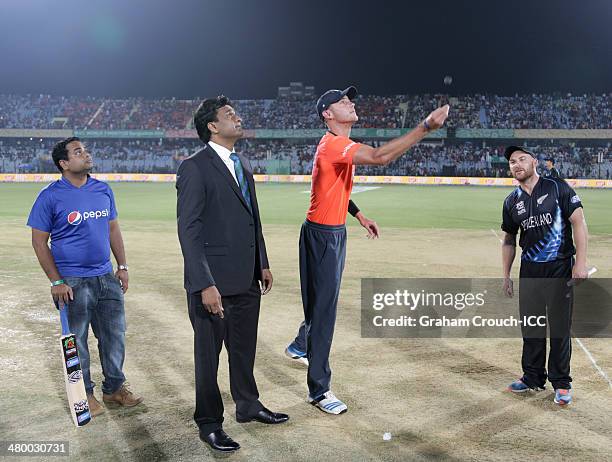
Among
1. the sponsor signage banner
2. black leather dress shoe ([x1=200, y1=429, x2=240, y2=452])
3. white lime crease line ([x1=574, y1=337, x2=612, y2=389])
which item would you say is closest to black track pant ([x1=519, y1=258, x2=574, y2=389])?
white lime crease line ([x1=574, y1=337, x2=612, y2=389])

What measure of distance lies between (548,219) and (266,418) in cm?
288

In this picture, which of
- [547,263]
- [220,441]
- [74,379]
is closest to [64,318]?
[74,379]

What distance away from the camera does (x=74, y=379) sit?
5.02 metres

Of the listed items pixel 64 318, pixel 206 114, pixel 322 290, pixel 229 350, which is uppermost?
pixel 206 114

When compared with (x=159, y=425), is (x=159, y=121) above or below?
above

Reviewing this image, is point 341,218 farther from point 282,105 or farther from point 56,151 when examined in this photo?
point 282,105

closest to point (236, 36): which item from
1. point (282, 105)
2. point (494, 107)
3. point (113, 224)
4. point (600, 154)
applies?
point (282, 105)

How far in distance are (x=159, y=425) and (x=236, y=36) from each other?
70714 mm

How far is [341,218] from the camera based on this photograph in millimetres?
5543

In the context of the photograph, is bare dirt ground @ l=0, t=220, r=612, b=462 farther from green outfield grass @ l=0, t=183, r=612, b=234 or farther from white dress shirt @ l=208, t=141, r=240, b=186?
green outfield grass @ l=0, t=183, r=612, b=234

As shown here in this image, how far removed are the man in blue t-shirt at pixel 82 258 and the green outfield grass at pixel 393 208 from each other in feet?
47.4

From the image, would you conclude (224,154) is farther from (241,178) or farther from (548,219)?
(548,219)

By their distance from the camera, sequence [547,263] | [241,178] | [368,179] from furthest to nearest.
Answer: [368,179] → [547,263] → [241,178]

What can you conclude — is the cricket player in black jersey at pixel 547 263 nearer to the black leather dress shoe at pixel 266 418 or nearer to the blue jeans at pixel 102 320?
the black leather dress shoe at pixel 266 418
